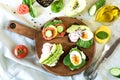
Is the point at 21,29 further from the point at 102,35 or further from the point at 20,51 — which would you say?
the point at 102,35

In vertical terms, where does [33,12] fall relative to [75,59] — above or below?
above

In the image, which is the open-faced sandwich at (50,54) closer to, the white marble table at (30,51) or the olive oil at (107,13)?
the white marble table at (30,51)

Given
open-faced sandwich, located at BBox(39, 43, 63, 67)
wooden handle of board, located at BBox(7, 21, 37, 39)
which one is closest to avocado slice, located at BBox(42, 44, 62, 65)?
open-faced sandwich, located at BBox(39, 43, 63, 67)

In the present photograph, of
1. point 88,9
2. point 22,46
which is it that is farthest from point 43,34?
point 88,9

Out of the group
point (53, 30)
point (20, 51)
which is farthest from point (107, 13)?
point (20, 51)

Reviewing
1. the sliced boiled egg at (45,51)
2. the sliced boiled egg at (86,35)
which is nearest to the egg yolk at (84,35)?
the sliced boiled egg at (86,35)

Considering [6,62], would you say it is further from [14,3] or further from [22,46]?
[14,3]

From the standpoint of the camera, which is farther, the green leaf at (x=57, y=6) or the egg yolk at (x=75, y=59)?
the green leaf at (x=57, y=6)

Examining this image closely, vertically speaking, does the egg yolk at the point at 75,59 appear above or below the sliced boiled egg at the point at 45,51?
below
